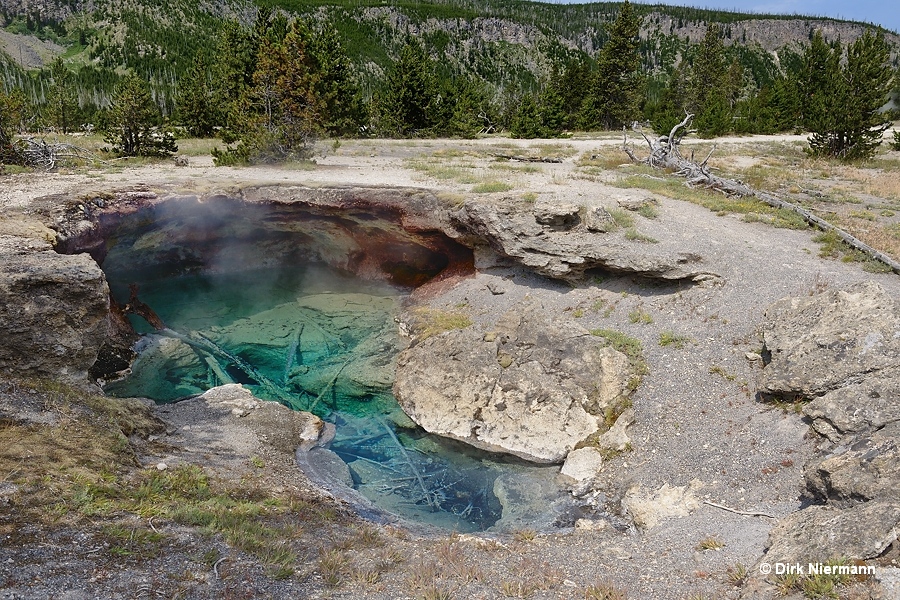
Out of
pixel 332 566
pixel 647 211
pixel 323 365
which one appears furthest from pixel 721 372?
pixel 323 365

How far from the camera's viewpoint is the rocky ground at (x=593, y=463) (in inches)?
248

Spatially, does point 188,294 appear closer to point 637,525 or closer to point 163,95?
point 637,525

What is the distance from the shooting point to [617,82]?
56219 millimetres

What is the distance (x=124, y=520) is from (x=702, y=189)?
885 inches

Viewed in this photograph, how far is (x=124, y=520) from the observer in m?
6.72

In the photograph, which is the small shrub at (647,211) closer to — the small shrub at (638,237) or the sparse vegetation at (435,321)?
the small shrub at (638,237)

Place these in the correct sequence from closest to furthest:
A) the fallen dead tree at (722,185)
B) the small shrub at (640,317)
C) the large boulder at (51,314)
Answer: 1. the large boulder at (51,314)
2. the small shrub at (640,317)
3. the fallen dead tree at (722,185)

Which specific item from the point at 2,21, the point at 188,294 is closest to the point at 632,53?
the point at 188,294

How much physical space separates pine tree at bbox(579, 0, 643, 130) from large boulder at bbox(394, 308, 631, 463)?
4583 centimetres

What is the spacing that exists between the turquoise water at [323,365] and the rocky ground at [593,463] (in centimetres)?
144

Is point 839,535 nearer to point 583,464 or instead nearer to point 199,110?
point 583,464

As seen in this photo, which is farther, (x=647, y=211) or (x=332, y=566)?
(x=647, y=211)

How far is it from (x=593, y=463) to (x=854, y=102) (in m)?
30.8

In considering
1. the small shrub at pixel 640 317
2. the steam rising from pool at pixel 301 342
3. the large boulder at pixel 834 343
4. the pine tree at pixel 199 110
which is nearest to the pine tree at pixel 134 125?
the steam rising from pool at pixel 301 342
